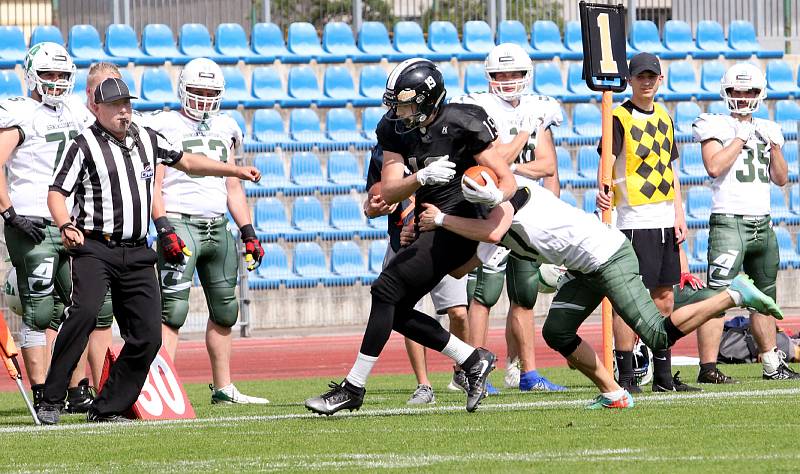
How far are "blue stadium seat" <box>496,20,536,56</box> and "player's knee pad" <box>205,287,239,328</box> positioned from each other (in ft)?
33.6

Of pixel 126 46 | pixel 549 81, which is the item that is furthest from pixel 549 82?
pixel 126 46

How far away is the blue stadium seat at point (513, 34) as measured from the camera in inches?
731

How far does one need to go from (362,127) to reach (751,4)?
6576 millimetres

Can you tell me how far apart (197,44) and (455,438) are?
40.7 ft

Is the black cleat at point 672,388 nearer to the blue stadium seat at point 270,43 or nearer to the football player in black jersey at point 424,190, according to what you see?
the football player in black jersey at point 424,190

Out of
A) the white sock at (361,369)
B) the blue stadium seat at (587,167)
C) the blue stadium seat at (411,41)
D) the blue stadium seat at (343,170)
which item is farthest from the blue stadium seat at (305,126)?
the white sock at (361,369)

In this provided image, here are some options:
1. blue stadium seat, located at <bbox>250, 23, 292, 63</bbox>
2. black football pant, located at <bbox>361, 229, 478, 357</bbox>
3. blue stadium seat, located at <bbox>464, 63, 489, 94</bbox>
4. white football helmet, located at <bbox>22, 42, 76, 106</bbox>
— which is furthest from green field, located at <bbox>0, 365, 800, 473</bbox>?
blue stadium seat, located at <bbox>250, 23, 292, 63</bbox>

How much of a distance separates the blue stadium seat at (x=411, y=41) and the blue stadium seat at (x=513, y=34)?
819 millimetres

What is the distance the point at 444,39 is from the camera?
18703 millimetres

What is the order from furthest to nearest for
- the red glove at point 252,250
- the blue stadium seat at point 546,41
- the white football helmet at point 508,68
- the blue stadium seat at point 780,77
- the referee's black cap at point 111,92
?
the blue stadium seat at point 780,77, the blue stadium seat at point 546,41, the white football helmet at point 508,68, the red glove at point 252,250, the referee's black cap at point 111,92

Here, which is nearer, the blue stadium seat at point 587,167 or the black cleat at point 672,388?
the black cleat at point 672,388

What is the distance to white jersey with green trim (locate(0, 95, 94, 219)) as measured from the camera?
325 inches

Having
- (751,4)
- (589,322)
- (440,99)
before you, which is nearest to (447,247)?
(440,99)

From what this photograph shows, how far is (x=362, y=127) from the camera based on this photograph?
1720 cm
